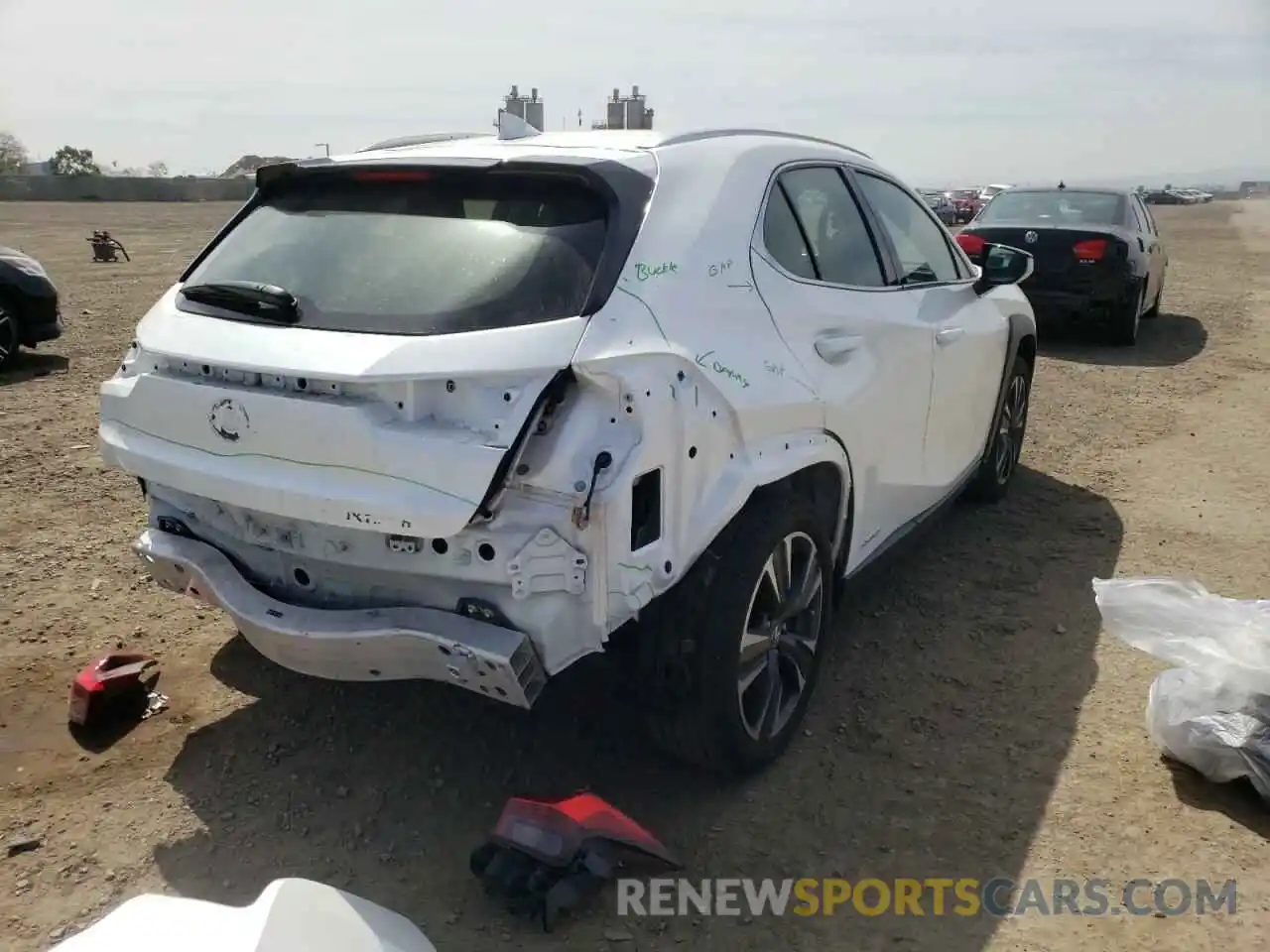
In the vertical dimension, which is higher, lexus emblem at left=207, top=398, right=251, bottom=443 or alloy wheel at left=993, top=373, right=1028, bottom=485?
lexus emblem at left=207, top=398, right=251, bottom=443

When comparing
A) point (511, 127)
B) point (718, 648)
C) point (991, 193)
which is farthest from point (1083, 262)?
point (991, 193)

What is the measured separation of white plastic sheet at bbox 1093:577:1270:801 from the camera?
316 cm

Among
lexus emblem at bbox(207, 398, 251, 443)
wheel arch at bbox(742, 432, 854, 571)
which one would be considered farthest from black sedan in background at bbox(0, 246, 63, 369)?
wheel arch at bbox(742, 432, 854, 571)

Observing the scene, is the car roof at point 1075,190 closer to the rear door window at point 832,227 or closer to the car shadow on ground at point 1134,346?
the car shadow on ground at point 1134,346

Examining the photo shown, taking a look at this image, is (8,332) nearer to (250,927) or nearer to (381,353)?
(381,353)

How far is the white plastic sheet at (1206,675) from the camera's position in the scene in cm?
316

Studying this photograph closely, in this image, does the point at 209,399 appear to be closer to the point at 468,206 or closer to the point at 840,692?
the point at 468,206

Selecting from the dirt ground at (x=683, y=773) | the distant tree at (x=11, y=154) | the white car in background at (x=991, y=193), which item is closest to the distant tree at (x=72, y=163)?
the distant tree at (x=11, y=154)

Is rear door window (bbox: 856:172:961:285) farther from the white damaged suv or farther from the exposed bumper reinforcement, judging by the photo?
the exposed bumper reinforcement

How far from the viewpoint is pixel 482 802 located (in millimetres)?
3166

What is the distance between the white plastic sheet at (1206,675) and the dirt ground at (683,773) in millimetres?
129

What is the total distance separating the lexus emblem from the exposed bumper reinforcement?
41 cm

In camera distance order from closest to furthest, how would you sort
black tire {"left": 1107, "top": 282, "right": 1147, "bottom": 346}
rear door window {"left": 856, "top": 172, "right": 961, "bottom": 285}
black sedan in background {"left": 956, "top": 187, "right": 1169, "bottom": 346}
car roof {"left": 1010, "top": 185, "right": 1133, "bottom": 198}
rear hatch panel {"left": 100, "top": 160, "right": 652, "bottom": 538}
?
rear hatch panel {"left": 100, "top": 160, "right": 652, "bottom": 538} → rear door window {"left": 856, "top": 172, "right": 961, "bottom": 285} → black sedan in background {"left": 956, "top": 187, "right": 1169, "bottom": 346} → black tire {"left": 1107, "top": 282, "right": 1147, "bottom": 346} → car roof {"left": 1010, "top": 185, "right": 1133, "bottom": 198}

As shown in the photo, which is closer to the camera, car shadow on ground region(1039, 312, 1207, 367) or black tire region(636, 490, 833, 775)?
black tire region(636, 490, 833, 775)
